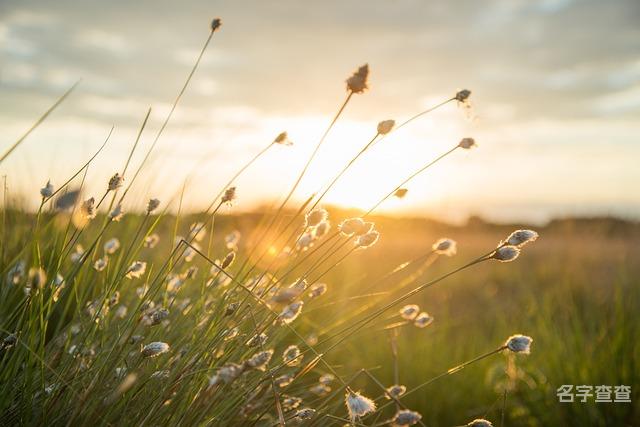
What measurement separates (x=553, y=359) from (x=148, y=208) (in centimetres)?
292

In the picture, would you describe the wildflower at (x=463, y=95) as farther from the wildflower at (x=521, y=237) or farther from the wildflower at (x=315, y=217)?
the wildflower at (x=315, y=217)

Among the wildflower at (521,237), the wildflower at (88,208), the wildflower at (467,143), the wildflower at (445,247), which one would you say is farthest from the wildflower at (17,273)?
the wildflower at (521,237)

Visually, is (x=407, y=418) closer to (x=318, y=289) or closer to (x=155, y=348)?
(x=155, y=348)

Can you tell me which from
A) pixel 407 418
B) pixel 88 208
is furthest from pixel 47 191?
pixel 407 418

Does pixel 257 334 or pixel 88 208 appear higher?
pixel 88 208

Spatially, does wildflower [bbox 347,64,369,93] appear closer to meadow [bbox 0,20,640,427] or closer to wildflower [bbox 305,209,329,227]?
meadow [bbox 0,20,640,427]

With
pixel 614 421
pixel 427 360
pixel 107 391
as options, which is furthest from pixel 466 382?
pixel 107 391

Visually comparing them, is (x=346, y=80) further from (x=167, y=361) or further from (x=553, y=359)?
(x=553, y=359)

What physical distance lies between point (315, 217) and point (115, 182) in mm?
668

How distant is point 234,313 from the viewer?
6.50 ft

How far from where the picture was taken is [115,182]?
1.95 m

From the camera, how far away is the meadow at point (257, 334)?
182 centimetres

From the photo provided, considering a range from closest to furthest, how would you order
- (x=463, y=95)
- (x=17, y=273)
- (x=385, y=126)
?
1. (x=385, y=126)
2. (x=463, y=95)
3. (x=17, y=273)

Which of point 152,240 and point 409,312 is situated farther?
point 152,240
